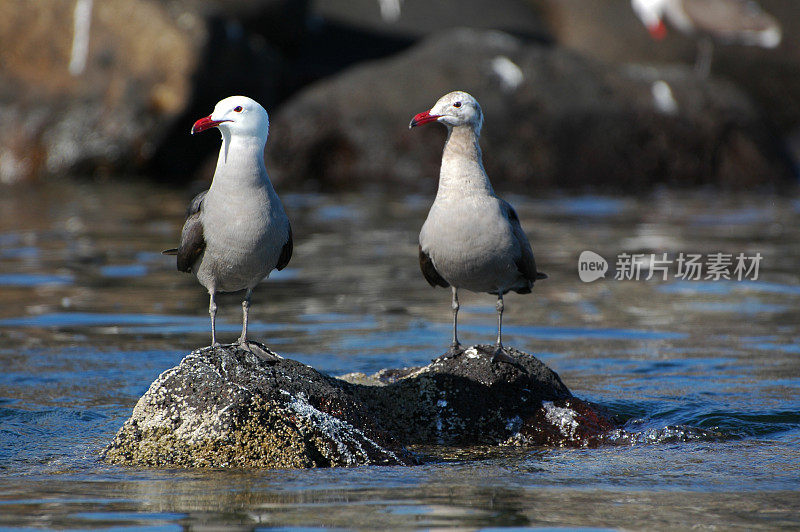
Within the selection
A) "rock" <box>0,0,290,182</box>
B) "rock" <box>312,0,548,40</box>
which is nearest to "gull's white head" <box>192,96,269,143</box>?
"rock" <box>0,0,290,182</box>

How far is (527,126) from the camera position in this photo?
19.6m

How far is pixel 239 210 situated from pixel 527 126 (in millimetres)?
14534

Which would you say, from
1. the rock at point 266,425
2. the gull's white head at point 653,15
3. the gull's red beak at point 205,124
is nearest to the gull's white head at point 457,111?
the gull's red beak at point 205,124

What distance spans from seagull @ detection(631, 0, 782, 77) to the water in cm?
670

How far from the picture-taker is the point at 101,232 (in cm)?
1434

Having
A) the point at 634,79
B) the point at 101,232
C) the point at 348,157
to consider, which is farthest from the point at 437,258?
the point at 634,79

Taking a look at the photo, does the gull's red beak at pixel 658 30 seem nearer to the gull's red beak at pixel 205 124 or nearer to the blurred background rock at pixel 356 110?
the blurred background rock at pixel 356 110

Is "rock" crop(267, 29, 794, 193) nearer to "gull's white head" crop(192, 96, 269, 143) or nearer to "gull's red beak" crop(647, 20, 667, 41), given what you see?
"gull's red beak" crop(647, 20, 667, 41)

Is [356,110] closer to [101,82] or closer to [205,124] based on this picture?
[101,82]

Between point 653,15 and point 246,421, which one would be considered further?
point 653,15

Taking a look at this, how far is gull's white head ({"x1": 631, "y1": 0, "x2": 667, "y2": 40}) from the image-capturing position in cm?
2295

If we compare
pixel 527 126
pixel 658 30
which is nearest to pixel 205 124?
pixel 527 126

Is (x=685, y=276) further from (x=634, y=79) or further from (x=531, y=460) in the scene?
(x=634, y=79)

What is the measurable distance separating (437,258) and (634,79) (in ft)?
50.9
